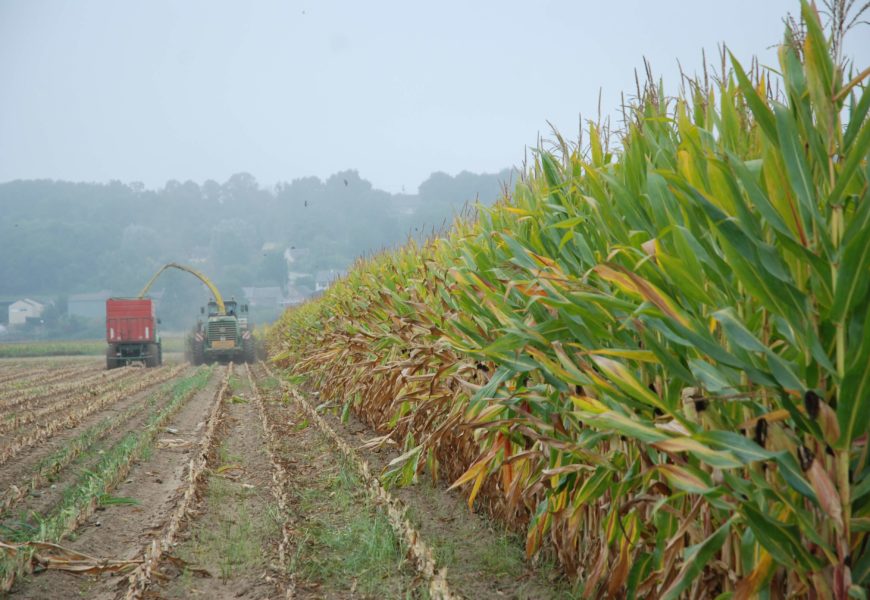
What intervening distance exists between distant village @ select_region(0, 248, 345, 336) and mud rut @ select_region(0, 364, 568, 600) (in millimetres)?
83979

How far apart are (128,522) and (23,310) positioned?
351 ft

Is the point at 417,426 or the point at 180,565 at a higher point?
the point at 417,426

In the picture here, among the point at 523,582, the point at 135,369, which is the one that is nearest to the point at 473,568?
the point at 523,582

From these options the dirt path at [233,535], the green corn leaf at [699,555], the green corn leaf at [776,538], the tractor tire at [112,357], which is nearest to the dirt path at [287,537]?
the dirt path at [233,535]

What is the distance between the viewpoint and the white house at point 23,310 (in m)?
95.1

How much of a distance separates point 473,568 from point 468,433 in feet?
3.26

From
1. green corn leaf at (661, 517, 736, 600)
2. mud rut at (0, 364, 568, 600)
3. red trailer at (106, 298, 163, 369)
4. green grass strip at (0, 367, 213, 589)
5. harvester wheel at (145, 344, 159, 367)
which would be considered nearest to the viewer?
green corn leaf at (661, 517, 736, 600)

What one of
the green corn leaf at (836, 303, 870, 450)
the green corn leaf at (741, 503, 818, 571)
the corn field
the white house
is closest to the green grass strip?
the corn field

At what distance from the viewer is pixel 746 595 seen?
1992mm

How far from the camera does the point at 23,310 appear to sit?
98.1m

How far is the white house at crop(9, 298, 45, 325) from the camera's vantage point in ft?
312

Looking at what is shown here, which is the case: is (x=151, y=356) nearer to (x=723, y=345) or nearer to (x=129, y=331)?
(x=129, y=331)

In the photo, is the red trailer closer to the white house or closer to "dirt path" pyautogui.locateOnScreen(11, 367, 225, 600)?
"dirt path" pyautogui.locateOnScreen(11, 367, 225, 600)

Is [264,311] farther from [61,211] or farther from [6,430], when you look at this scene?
[6,430]
